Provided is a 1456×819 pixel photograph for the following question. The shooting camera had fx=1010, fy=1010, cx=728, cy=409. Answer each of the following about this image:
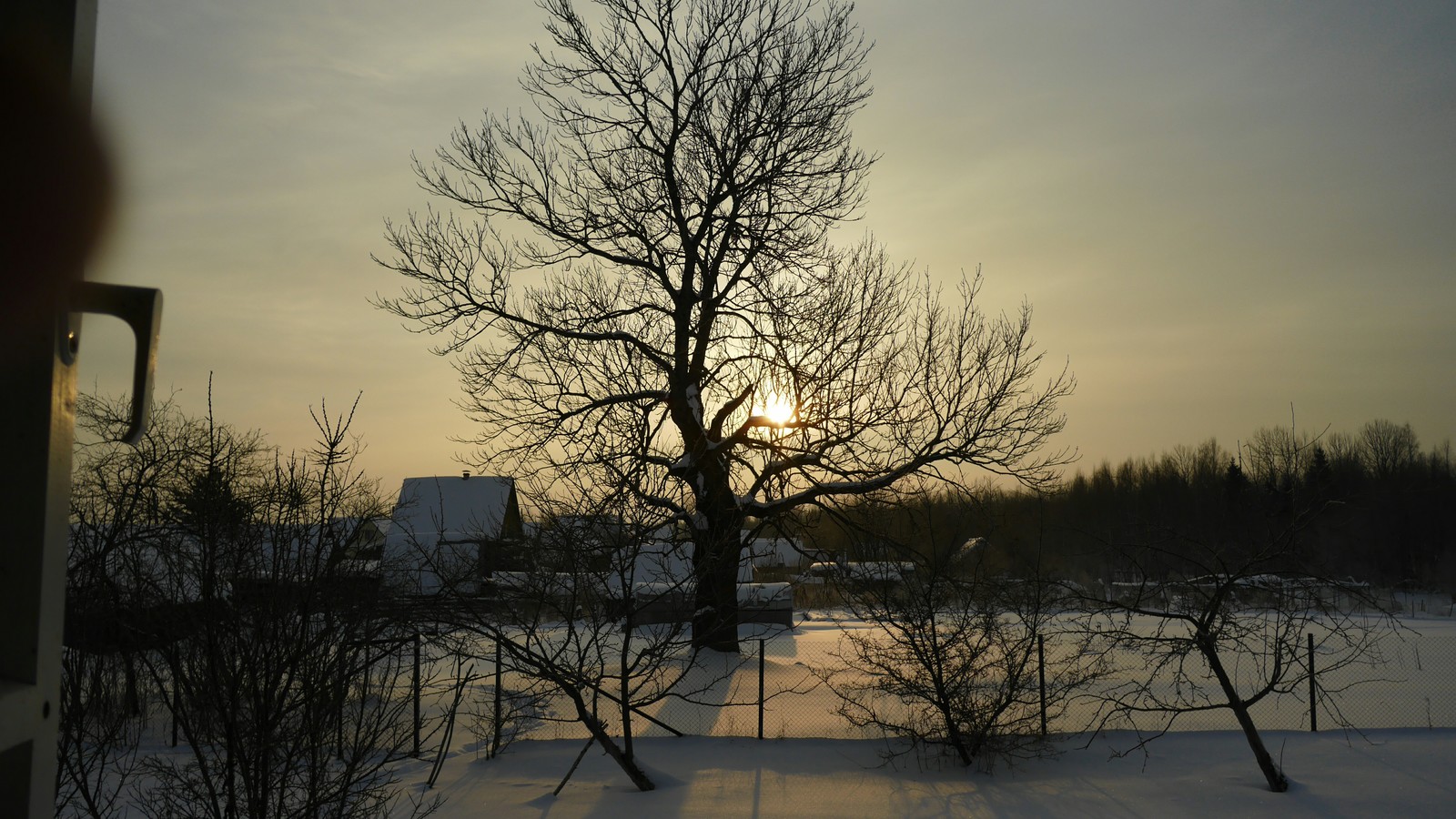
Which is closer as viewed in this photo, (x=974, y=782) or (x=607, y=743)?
(x=607, y=743)

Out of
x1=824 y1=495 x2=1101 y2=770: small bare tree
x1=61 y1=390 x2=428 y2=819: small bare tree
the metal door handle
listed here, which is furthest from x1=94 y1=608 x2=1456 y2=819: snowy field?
the metal door handle

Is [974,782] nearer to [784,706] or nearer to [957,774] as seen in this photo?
[957,774]

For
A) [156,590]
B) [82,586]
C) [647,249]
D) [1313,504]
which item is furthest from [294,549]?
[647,249]

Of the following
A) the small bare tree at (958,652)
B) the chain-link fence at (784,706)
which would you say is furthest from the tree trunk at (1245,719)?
the small bare tree at (958,652)

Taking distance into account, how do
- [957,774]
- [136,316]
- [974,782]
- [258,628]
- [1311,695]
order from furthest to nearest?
[1311,695] → [957,774] → [974,782] → [258,628] → [136,316]

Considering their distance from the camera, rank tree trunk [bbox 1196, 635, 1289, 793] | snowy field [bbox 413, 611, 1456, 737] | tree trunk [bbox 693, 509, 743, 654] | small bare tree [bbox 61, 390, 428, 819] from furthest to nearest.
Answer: snowy field [bbox 413, 611, 1456, 737], tree trunk [bbox 693, 509, 743, 654], tree trunk [bbox 1196, 635, 1289, 793], small bare tree [bbox 61, 390, 428, 819]

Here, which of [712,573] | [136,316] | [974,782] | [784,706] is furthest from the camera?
[784,706]

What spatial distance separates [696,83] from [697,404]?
642 centimetres

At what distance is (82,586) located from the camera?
19.7 feet

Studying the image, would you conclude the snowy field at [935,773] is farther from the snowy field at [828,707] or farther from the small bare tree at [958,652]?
the small bare tree at [958,652]

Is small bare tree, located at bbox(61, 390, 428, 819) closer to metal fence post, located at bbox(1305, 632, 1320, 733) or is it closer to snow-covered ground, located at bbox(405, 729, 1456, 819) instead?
snow-covered ground, located at bbox(405, 729, 1456, 819)

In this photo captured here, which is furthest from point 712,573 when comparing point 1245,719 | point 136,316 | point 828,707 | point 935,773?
point 136,316

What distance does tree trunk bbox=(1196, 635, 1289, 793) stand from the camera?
30.9 feet

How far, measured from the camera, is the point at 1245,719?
980cm
